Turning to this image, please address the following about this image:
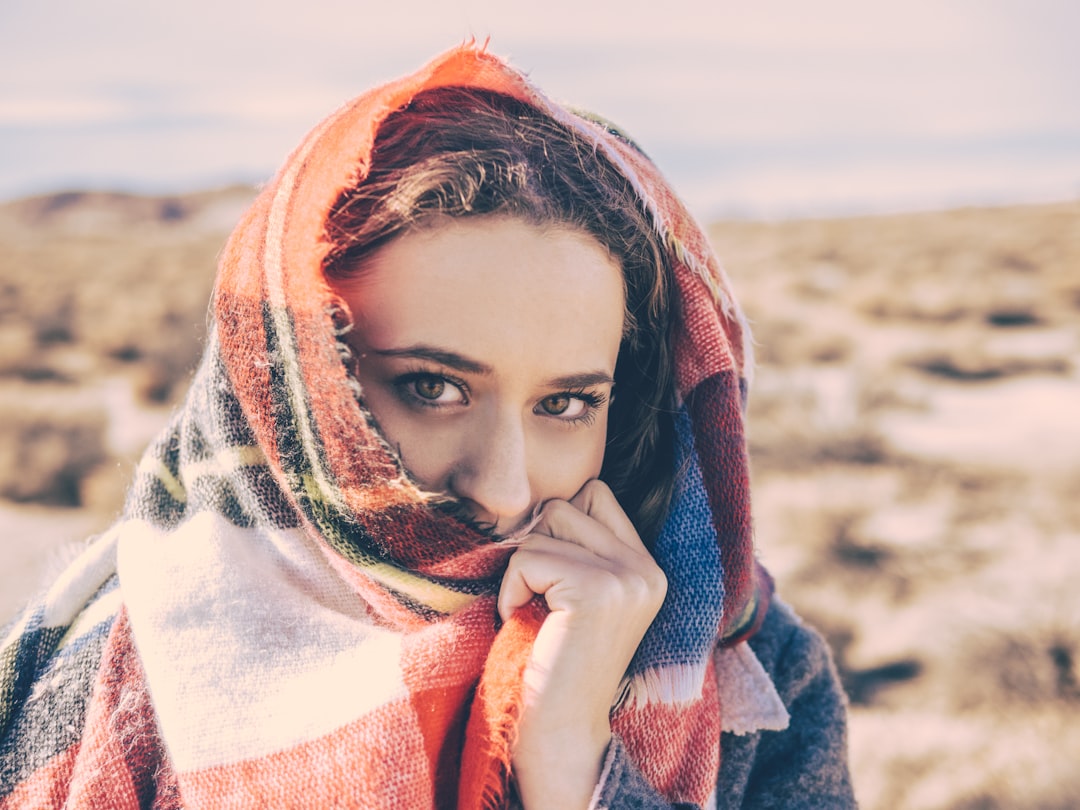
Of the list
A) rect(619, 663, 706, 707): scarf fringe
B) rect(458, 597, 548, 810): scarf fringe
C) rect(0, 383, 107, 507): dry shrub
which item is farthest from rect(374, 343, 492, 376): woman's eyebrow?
rect(0, 383, 107, 507): dry shrub

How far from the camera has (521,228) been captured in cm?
120

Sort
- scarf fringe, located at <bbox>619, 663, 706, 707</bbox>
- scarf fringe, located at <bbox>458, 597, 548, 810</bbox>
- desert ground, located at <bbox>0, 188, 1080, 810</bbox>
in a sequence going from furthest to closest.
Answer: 1. desert ground, located at <bbox>0, 188, 1080, 810</bbox>
2. scarf fringe, located at <bbox>619, 663, 706, 707</bbox>
3. scarf fringe, located at <bbox>458, 597, 548, 810</bbox>

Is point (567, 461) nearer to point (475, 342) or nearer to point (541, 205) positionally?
point (475, 342)

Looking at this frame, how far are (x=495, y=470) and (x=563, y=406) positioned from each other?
185 mm

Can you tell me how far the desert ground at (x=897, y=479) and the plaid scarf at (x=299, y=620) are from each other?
474 millimetres

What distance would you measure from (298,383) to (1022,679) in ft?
13.2

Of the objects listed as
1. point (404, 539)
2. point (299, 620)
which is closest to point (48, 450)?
point (299, 620)

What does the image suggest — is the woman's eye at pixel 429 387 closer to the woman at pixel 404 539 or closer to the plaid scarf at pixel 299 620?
the woman at pixel 404 539

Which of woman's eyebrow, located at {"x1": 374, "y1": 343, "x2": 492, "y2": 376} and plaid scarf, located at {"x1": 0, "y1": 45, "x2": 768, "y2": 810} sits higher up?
woman's eyebrow, located at {"x1": 374, "y1": 343, "x2": 492, "y2": 376}

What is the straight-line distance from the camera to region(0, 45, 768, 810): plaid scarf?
1135 mm

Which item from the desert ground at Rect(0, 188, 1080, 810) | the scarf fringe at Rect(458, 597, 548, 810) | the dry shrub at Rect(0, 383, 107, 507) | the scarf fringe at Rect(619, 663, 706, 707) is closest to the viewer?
the scarf fringe at Rect(458, 597, 548, 810)

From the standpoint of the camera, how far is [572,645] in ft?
3.92

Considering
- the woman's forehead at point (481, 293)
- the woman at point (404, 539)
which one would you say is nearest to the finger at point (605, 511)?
the woman at point (404, 539)

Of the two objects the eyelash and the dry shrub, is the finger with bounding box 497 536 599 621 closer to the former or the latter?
the eyelash
